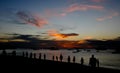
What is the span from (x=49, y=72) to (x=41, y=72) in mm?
989

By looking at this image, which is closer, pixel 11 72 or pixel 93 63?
pixel 11 72

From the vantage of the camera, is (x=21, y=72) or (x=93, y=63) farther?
(x=93, y=63)

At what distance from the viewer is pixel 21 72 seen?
20.1m

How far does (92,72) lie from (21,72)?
8.85 metres

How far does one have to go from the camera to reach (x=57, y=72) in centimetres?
2088

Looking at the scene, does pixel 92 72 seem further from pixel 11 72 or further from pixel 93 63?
pixel 11 72

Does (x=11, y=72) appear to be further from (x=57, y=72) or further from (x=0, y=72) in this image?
(x=57, y=72)

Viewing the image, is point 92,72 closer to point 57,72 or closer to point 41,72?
point 57,72

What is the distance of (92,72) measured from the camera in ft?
69.9

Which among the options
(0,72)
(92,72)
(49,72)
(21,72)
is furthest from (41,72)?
(92,72)

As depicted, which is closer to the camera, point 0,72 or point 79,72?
point 0,72

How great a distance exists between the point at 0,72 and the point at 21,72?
2395 mm

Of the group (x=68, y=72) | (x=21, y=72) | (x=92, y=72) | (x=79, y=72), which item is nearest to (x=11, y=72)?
(x=21, y=72)

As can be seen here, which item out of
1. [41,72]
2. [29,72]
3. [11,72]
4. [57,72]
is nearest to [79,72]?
[57,72]
